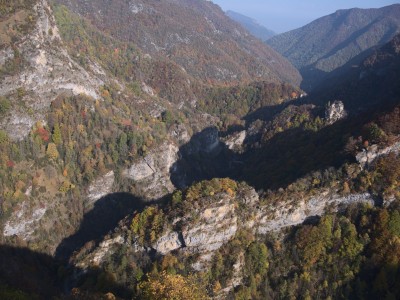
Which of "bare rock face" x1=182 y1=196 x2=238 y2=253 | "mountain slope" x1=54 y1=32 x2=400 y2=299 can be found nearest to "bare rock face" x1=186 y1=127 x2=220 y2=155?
"mountain slope" x1=54 y1=32 x2=400 y2=299

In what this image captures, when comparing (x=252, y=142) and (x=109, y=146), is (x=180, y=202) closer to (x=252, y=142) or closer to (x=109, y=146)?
(x=109, y=146)

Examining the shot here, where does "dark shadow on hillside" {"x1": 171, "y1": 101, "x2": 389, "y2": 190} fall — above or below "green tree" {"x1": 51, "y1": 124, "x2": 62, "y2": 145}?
below

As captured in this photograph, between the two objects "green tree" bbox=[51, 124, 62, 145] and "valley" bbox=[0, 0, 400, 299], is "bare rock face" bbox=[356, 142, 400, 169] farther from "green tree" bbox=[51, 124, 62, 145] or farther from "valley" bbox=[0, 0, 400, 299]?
"green tree" bbox=[51, 124, 62, 145]

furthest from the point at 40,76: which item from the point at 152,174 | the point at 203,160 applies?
the point at 203,160

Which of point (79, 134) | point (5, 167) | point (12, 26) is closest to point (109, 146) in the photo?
point (79, 134)

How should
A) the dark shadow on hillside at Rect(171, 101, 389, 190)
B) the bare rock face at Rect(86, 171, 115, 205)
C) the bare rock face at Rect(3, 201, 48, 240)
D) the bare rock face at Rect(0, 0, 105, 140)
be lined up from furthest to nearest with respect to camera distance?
the bare rock face at Rect(86, 171, 115, 205) → the bare rock face at Rect(0, 0, 105, 140) → the bare rock face at Rect(3, 201, 48, 240) → the dark shadow on hillside at Rect(171, 101, 389, 190)

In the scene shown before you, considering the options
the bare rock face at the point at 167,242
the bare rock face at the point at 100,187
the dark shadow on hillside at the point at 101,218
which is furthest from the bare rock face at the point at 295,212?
the bare rock face at the point at 100,187
